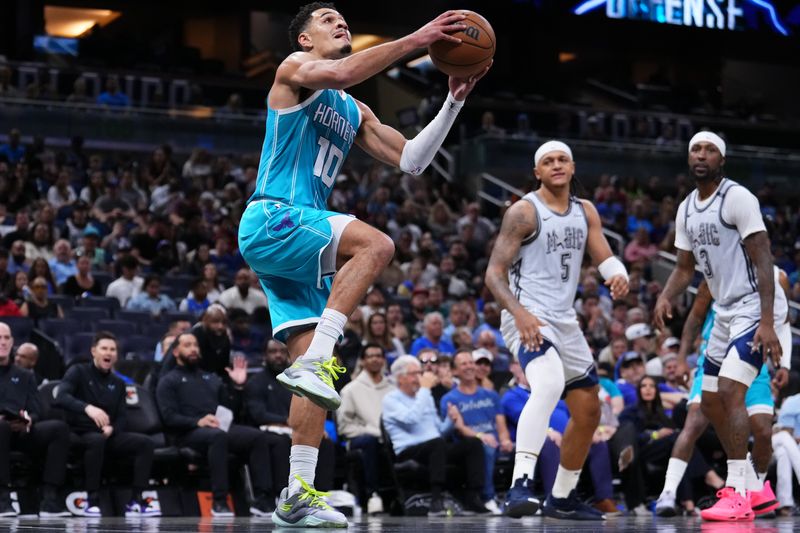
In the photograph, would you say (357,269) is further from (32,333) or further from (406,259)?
(406,259)

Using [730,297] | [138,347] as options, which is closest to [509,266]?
[730,297]

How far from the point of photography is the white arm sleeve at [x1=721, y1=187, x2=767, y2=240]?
768 cm

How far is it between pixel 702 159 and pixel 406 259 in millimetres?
9891

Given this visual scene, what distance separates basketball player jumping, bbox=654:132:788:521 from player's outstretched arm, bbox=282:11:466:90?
9.70ft

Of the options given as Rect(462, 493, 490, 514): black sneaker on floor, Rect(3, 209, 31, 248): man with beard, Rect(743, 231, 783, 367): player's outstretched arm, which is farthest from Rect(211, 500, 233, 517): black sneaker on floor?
Rect(3, 209, 31, 248): man with beard

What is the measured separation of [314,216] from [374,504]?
19.1 ft

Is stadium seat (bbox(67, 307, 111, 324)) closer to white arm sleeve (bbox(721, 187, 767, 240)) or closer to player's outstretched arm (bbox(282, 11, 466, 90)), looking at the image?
white arm sleeve (bbox(721, 187, 767, 240))

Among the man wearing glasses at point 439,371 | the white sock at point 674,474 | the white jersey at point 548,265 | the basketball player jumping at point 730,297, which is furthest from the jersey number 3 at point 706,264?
the man wearing glasses at point 439,371

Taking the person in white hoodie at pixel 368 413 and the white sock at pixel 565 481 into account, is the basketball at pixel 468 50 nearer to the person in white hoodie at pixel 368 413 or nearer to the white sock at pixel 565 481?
the white sock at pixel 565 481

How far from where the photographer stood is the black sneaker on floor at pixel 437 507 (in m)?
10.6

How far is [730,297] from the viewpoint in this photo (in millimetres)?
7840

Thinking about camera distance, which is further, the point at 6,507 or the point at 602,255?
the point at 6,507

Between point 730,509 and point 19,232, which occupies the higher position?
point 19,232

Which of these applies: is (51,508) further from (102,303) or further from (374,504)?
(102,303)
